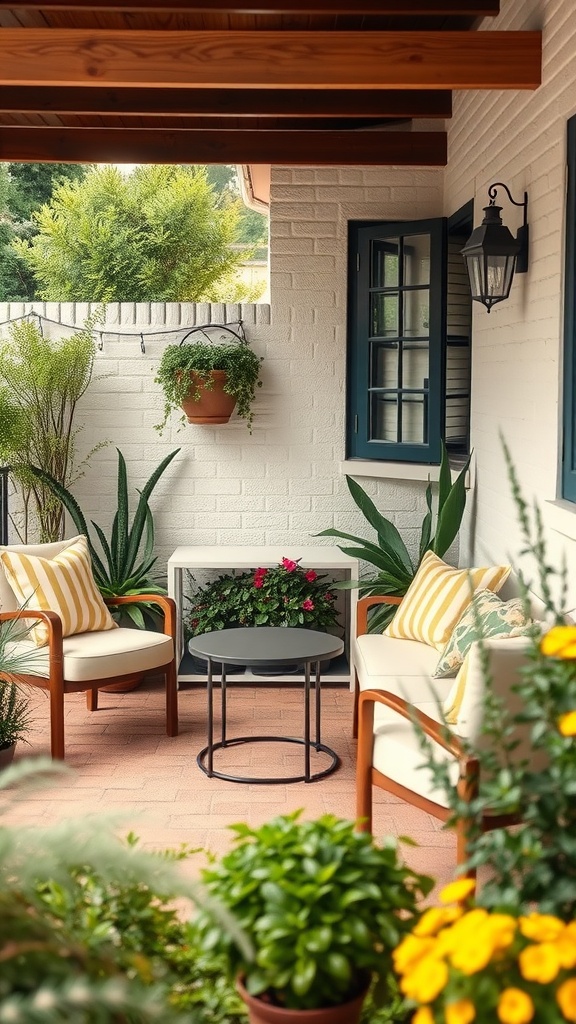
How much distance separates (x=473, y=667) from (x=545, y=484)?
1.12 meters

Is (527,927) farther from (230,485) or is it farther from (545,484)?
(230,485)

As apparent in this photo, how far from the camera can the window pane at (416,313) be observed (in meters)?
6.18

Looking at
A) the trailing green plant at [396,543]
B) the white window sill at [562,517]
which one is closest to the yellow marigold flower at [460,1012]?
the white window sill at [562,517]

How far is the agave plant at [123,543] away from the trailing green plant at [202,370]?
14.2 inches

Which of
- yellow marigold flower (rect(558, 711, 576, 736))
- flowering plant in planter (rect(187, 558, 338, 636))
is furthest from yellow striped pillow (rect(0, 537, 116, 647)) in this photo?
yellow marigold flower (rect(558, 711, 576, 736))

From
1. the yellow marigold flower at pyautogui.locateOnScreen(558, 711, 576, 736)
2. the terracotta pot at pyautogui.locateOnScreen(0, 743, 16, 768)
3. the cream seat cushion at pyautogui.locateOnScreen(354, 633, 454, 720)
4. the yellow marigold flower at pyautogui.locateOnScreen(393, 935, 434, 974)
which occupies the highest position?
the yellow marigold flower at pyautogui.locateOnScreen(558, 711, 576, 736)

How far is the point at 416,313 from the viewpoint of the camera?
6.21 m

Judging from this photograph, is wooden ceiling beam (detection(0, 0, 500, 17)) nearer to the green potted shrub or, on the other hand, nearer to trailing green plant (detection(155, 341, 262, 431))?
trailing green plant (detection(155, 341, 262, 431))

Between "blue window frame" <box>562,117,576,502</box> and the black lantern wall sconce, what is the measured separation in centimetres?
51

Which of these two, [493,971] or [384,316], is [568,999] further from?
[384,316]

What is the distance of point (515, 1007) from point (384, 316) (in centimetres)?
531

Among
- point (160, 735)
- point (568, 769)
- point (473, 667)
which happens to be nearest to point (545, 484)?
point (473, 667)

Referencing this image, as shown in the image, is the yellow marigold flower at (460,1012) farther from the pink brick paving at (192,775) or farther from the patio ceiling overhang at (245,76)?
the patio ceiling overhang at (245,76)

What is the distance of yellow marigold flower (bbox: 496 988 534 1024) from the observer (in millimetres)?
1323
